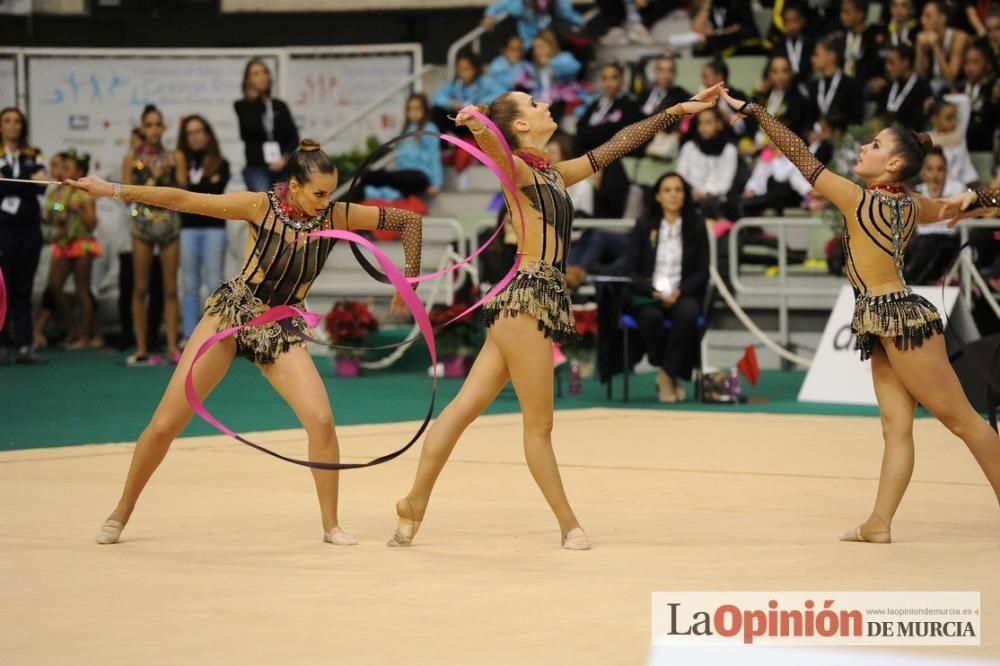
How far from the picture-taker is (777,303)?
13.0 meters

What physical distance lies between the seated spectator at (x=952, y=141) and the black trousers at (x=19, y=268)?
7.49m

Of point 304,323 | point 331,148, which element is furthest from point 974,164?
point 304,323

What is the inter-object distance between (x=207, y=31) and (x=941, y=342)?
14561 mm

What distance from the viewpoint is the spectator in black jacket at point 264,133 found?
14.0 metres

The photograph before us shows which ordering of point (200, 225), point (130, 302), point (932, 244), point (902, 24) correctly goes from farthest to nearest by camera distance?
point (130, 302) < point (902, 24) < point (200, 225) < point (932, 244)

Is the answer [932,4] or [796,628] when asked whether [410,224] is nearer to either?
[796,628]

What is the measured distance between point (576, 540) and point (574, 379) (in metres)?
5.94

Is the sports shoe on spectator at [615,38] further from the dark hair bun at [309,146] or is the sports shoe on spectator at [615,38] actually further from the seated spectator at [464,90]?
the dark hair bun at [309,146]

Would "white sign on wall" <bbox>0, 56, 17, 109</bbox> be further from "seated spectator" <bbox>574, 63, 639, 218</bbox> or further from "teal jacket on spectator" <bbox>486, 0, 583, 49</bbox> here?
"seated spectator" <bbox>574, 63, 639, 218</bbox>

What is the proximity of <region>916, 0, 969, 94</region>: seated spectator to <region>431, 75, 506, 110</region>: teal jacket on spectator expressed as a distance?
394 cm

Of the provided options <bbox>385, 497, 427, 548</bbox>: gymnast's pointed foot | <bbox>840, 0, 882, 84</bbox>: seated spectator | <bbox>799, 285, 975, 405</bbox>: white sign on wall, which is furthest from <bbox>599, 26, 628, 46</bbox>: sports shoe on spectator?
<bbox>385, 497, 427, 548</bbox>: gymnast's pointed foot

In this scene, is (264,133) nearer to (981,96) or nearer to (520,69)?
(520,69)

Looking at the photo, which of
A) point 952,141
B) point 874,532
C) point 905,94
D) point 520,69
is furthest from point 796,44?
point 874,532

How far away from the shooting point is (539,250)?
5.82m
